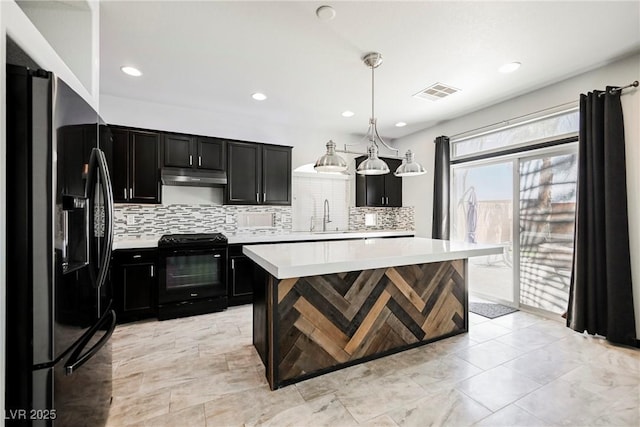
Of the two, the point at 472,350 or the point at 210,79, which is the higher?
the point at 210,79

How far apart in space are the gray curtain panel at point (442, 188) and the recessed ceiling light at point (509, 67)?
165 cm

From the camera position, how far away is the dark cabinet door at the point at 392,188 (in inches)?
220

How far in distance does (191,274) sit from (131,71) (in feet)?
7.85

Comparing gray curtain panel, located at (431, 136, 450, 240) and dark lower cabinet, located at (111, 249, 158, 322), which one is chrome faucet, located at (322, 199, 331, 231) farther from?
dark lower cabinet, located at (111, 249, 158, 322)

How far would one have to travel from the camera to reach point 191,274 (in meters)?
3.68

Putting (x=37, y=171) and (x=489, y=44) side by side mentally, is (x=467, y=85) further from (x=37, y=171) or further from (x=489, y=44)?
(x=37, y=171)

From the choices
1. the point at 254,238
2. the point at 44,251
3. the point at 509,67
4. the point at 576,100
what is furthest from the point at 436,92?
the point at 44,251

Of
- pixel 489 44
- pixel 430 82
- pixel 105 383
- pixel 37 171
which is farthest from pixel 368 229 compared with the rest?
pixel 37 171

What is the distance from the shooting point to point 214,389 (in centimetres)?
212

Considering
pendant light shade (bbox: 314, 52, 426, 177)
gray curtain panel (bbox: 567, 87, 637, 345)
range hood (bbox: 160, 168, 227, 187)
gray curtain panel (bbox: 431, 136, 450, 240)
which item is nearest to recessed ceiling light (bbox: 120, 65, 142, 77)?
range hood (bbox: 160, 168, 227, 187)

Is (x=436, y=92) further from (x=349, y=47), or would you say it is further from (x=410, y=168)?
(x=349, y=47)

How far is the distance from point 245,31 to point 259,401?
112 inches

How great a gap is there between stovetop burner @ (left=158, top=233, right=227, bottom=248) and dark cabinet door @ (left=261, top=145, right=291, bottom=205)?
3.08 feet

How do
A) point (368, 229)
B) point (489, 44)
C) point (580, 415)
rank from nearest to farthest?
point (580, 415) → point (489, 44) → point (368, 229)
